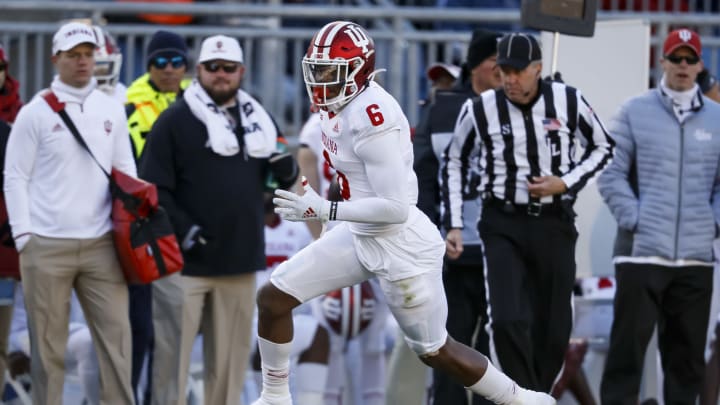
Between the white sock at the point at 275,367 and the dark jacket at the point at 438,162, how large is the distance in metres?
2.08

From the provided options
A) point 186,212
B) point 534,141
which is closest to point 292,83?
point 186,212

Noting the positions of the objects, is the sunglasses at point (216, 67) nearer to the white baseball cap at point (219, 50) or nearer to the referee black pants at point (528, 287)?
the white baseball cap at point (219, 50)

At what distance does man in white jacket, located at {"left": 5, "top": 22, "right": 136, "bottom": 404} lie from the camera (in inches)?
362

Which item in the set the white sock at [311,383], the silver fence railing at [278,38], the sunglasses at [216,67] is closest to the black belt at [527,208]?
the sunglasses at [216,67]

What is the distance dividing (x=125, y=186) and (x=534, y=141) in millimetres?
2303

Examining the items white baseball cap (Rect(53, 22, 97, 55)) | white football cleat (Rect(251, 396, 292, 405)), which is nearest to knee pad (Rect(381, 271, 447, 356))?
white football cleat (Rect(251, 396, 292, 405))

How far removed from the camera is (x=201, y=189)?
9.72 meters

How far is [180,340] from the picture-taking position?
9.84 meters

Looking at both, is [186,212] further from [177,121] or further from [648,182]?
[648,182]

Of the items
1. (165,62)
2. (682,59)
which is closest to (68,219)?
(165,62)

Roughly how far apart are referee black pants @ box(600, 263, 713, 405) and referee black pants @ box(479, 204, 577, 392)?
77 cm

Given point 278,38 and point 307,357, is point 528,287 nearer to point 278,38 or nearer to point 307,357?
point 307,357

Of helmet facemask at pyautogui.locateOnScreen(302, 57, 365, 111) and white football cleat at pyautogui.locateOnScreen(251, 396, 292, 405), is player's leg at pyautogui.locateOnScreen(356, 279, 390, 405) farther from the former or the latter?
helmet facemask at pyautogui.locateOnScreen(302, 57, 365, 111)

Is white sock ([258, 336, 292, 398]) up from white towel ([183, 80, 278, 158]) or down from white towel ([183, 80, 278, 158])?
down
